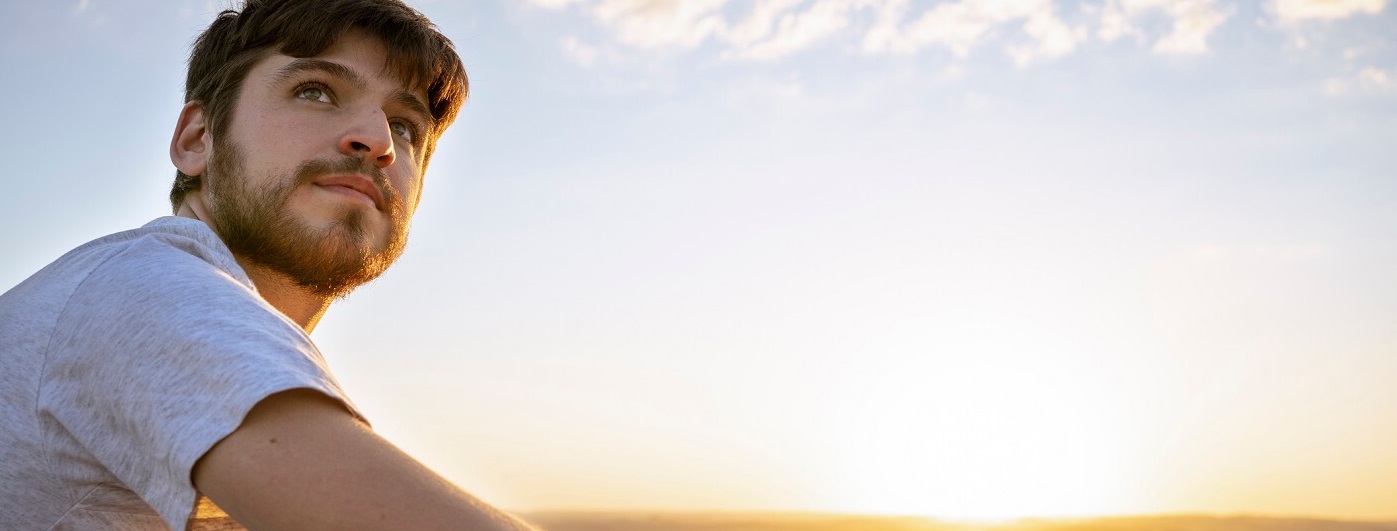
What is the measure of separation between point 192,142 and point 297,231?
2.16 ft

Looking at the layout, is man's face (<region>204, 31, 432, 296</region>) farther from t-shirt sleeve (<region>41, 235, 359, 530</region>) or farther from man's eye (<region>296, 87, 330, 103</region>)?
t-shirt sleeve (<region>41, 235, 359, 530</region>)

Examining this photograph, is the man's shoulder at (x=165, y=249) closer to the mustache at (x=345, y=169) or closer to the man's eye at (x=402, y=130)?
the mustache at (x=345, y=169)

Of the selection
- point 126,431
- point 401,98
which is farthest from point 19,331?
point 401,98

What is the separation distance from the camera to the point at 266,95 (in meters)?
2.31

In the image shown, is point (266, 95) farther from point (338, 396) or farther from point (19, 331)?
point (338, 396)

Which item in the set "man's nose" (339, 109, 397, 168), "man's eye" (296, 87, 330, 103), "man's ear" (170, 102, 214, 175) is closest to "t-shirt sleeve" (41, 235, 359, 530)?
"man's nose" (339, 109, 397, 168)

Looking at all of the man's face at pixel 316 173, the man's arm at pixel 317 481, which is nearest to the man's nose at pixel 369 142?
the man's face at pixel 316 173

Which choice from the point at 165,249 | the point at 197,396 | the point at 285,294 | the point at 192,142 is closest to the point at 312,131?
the point at 285,294

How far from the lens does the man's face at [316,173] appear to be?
2.04 meters

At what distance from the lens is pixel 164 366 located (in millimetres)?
1053

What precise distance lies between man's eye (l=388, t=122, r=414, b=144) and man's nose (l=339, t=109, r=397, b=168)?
302 mm

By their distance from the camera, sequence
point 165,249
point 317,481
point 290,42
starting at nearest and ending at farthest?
point 317,481, point 165,249, point 290,42

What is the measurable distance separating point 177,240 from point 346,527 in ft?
2.18

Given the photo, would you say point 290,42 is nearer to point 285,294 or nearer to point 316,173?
point 316,173
